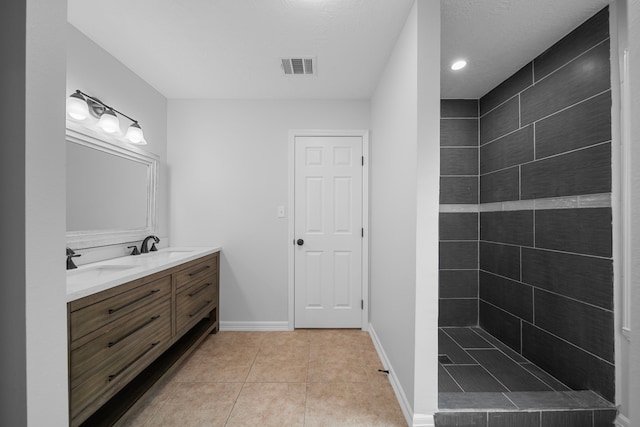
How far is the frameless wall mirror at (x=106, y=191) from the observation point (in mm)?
1871

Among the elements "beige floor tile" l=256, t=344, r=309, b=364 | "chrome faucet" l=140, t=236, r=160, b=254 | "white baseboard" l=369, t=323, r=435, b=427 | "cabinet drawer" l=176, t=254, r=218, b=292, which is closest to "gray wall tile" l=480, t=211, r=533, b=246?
"white baseboard" l=369, t=323, r=435, b=427

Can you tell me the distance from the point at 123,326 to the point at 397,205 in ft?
5.83

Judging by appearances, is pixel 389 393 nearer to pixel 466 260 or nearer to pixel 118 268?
pixel 466 260

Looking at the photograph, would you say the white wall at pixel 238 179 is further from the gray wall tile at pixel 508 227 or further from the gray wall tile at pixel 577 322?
the gray wall tile at pixel 577 322

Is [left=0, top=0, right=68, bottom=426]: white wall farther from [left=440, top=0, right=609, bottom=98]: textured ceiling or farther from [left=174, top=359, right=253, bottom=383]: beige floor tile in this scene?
[left=440, top=0, right=609, bottom=98]: textured ceiling

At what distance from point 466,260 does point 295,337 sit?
1.84 metres

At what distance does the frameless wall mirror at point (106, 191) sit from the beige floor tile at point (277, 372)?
4.86 ft

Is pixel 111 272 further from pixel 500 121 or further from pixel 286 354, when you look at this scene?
pixel 500 121

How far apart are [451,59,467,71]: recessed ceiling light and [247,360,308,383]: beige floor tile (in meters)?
2.64

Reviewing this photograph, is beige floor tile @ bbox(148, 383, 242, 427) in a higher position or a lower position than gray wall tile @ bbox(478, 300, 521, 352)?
lower

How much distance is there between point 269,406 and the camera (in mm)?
1785

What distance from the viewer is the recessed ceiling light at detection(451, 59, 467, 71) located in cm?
220

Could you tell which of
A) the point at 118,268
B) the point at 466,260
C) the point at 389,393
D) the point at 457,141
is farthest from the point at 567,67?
the point at 118,268

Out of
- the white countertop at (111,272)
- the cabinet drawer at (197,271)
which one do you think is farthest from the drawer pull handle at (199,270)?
the white countertop at (111,272)
